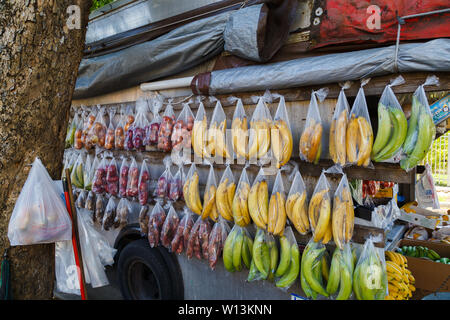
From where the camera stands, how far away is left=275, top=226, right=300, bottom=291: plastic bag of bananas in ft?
8.61

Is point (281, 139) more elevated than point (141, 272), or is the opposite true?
point (281, 139)

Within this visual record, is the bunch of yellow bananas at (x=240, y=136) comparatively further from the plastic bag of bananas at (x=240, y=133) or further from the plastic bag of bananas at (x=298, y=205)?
the plastic bag of bananas at (x=298, y=205)

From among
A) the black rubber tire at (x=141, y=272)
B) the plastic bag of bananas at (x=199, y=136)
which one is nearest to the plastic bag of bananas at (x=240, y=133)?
the plastic bag of bananas at (x=199, y=136)

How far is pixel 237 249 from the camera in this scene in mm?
2883

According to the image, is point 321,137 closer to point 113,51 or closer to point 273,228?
point 273,228

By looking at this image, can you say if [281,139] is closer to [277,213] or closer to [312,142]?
[312,142]

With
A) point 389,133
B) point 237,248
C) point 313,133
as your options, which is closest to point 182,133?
point 237,248

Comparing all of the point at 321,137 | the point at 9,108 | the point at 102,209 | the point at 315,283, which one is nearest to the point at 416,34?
the point at 321,137

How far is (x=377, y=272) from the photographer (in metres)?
2.28

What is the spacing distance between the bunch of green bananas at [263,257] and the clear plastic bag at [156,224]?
48.2 inches

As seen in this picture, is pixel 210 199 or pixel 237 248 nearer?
pixel 237 248

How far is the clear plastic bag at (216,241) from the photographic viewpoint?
3070mm

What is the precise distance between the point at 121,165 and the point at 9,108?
7.05ft

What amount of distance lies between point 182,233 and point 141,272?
1.30 metres
